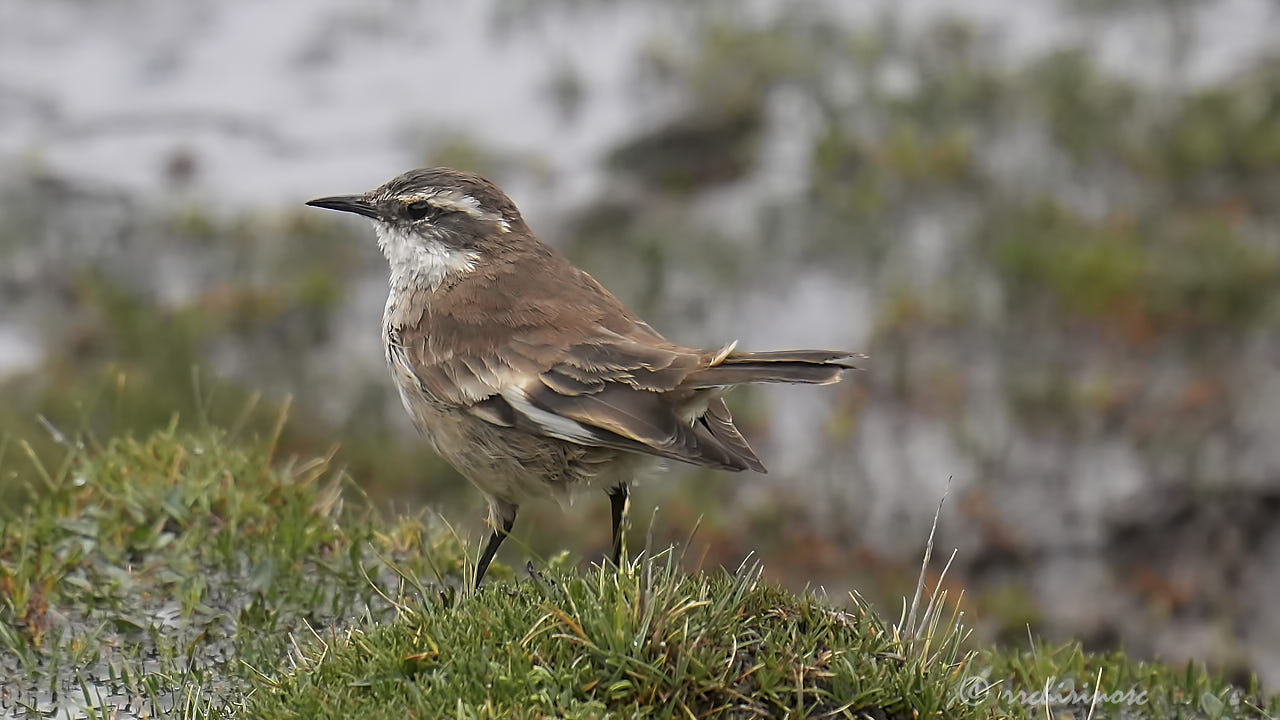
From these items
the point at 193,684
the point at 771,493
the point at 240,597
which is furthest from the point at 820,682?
the point at 771,493

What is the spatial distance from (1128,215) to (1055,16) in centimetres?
290

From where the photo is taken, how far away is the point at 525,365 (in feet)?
19.7

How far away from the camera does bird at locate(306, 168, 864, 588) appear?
5.54 m

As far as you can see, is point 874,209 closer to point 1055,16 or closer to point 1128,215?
point 1128,215

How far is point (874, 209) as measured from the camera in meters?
12.8

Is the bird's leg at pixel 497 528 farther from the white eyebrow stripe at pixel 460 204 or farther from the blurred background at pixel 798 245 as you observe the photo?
the blurred background at pixel 798 245

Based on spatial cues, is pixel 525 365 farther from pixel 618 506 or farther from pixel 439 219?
pixel 439 219

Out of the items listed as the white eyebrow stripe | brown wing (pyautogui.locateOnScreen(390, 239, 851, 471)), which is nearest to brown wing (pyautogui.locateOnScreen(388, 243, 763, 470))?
brown wing (pyautogui.locateOnScreen(390, 239, 851, 471))

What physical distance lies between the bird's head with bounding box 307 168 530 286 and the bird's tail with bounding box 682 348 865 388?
1.66 meters

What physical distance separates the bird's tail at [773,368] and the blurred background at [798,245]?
462 centimetres

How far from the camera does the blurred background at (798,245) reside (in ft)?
37.3

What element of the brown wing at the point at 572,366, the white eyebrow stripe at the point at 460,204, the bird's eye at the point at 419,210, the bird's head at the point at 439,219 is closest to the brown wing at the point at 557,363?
the brown wing at the point at 572,366

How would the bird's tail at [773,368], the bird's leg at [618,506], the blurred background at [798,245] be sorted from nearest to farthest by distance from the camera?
the bird's tail at [773,368] → the bird's leg at [618,506] → the blurred background at [798,245]

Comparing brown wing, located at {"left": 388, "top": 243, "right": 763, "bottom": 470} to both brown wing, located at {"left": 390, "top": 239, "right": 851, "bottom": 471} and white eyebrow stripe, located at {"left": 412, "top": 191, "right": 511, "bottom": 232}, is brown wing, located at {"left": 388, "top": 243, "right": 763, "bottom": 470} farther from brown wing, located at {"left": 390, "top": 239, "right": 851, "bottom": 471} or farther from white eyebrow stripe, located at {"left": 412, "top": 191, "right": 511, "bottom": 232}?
white eyebrow stripe, located at {"left": 412, "top": 191, "right": 511, "bottom": 232}
